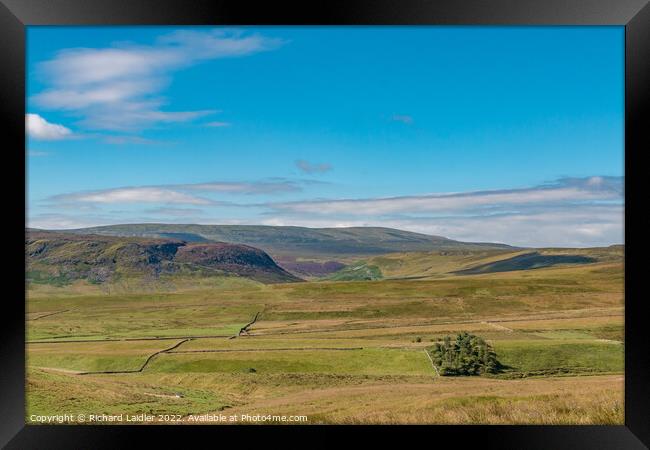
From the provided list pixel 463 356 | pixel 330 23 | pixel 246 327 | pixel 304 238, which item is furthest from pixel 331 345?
pixel 304 238

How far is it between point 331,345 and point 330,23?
39.4m

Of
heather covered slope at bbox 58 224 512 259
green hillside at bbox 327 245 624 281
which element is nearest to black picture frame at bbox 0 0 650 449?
green hillside at bbox 327 245 624 281

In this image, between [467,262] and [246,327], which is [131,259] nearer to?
[246,327]

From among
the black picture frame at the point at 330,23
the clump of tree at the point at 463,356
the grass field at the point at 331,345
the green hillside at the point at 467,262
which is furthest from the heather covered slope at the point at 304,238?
the black picture frame at the point at 330,23

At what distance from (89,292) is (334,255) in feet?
257

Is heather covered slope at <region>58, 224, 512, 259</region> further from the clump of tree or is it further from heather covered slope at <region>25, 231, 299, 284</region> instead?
the clump of tree

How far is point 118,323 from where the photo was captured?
62062mm

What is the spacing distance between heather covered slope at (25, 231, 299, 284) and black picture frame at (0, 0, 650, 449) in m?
98.9

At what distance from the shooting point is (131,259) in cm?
10712

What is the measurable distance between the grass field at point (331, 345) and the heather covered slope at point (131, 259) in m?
9.85

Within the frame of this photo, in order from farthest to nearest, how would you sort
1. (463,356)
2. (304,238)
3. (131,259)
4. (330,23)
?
(304,238) < (131,259) < (463,356) < (330,23)

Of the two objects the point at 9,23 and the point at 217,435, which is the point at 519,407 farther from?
the point at 9,23

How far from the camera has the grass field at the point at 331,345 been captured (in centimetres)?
1116

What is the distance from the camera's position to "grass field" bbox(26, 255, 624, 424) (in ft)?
36.6
